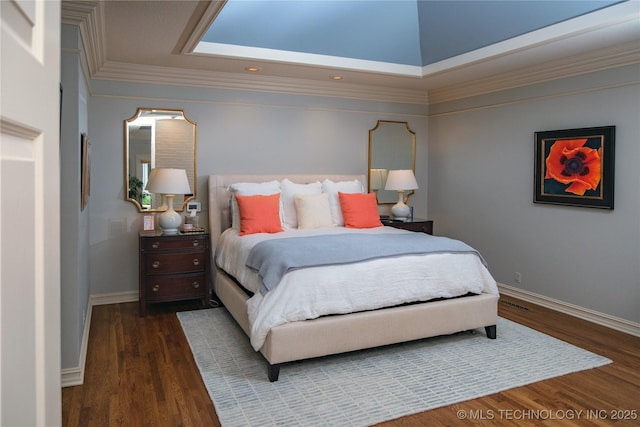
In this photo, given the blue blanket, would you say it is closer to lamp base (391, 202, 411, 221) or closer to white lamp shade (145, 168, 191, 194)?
white lamp shade (145, 168, 191, 194)

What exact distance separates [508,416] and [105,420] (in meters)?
2.25

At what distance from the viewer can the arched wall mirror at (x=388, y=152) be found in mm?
6176

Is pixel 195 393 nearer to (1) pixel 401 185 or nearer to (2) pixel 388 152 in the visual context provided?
(1) pixel 401 185

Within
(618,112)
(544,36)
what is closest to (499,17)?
(544,36)

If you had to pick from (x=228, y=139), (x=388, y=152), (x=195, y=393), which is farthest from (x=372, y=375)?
(x=388, y=152)

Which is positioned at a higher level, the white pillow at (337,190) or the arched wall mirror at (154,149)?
the arched wall mirror at (154,149)

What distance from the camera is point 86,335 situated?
376cm

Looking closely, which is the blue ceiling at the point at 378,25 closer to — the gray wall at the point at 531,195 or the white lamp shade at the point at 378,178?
the gray wall at the point at 531,195

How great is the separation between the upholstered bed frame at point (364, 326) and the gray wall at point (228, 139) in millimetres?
1409

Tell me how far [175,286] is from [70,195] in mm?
1723

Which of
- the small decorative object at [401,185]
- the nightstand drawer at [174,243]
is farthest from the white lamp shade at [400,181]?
the nightstand drawer at [174,243]

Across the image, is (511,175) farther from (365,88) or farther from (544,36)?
(365,88)

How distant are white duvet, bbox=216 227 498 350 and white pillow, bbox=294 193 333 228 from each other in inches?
34.0

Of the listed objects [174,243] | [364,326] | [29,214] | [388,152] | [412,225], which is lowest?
[364,326]
